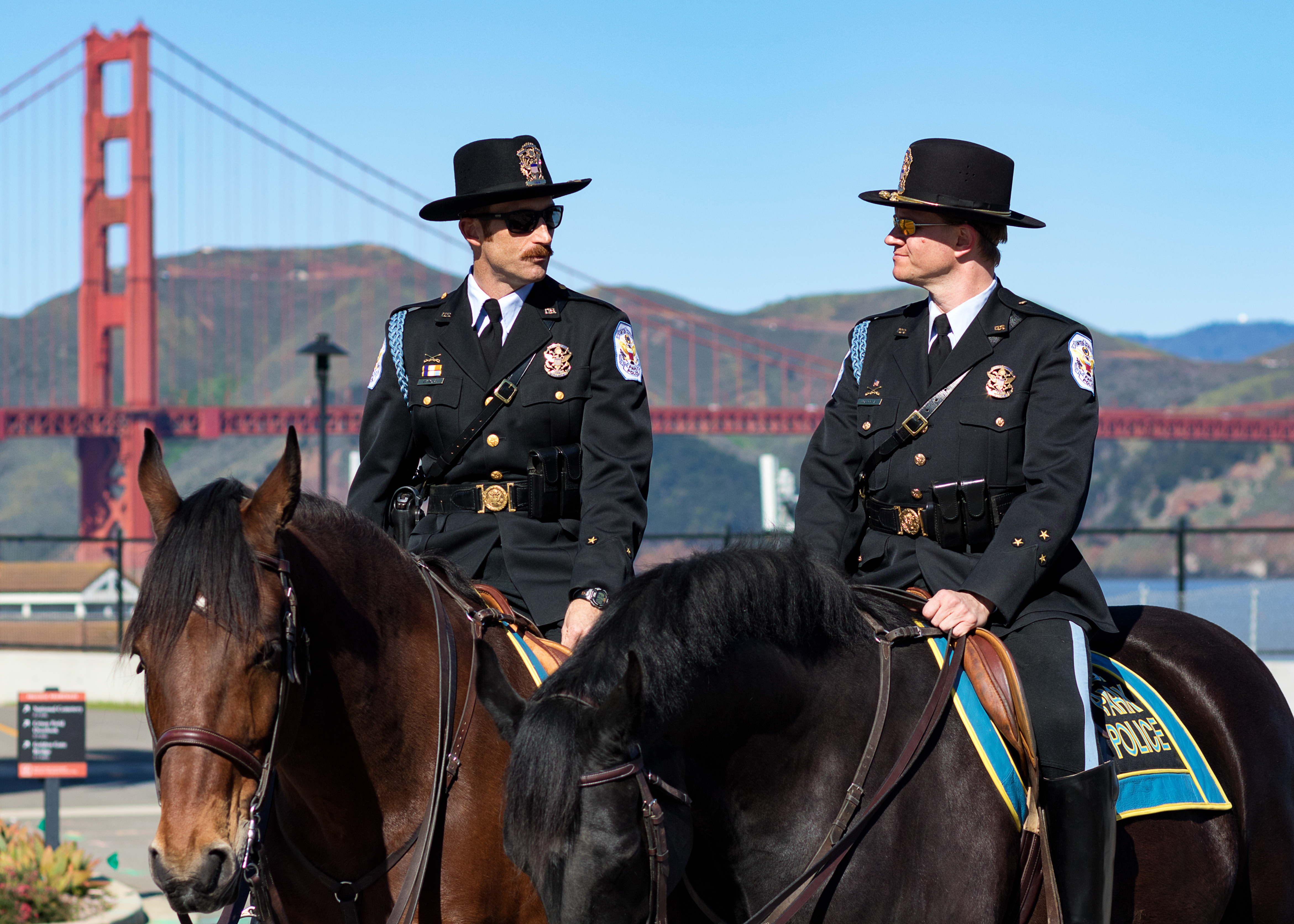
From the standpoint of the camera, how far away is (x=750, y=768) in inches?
107

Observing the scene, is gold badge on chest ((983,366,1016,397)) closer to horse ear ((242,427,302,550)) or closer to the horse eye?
horse ear ((242,427,302,550))

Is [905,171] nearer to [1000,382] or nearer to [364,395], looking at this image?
[1000,382]

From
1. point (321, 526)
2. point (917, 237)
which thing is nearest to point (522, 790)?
point (321, 526)

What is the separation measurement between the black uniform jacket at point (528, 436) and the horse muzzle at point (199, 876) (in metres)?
1.31

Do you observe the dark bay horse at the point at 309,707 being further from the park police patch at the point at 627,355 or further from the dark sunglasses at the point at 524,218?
the dark sunglasses at the point at 524,218

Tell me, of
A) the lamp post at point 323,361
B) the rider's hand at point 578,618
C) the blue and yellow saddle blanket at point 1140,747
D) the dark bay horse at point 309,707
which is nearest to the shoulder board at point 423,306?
the dark bay horse at point 309,707

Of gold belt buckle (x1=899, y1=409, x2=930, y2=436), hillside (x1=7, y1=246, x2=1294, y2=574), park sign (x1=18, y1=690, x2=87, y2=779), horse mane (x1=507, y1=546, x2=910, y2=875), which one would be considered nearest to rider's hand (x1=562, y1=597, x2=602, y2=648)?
horse mane (x1=507, y1=546, x2=910, y2=875)

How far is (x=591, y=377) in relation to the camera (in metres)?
3.79

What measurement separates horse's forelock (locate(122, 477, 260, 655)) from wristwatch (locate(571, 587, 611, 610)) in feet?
3.53

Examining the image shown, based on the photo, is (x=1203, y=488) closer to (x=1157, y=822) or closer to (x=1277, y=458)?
(x=1277, y=458)

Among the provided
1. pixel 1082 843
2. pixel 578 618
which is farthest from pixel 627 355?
pixel 1082 843

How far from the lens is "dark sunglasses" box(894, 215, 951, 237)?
11.6 feet

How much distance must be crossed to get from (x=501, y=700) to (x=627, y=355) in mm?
1438

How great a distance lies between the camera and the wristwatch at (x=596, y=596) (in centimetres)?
345
